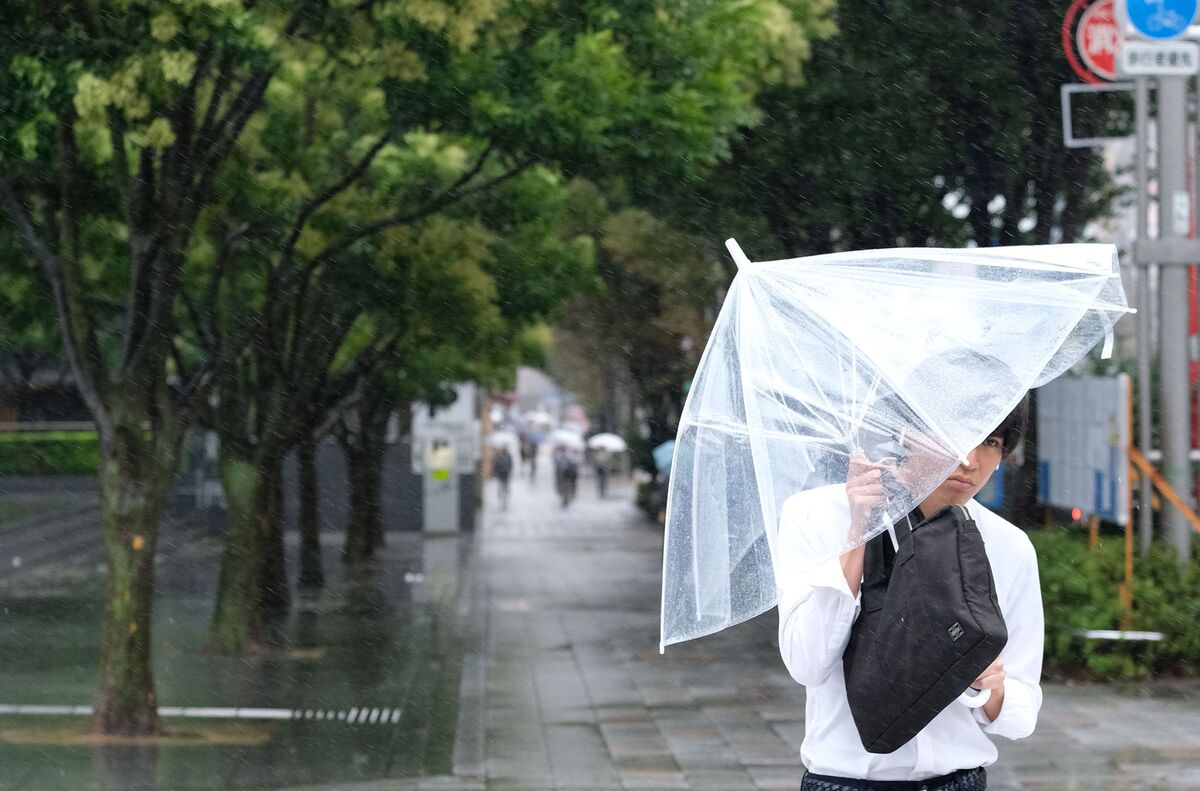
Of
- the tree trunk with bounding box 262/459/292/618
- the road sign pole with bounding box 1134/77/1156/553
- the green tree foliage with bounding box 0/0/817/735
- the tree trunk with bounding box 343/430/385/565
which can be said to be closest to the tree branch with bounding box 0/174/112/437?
the green tree foliage with bounding box 0/0/817/735

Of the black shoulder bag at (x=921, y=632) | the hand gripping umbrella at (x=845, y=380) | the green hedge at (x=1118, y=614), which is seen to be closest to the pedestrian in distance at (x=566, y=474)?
the green hedge at (x=1118, y=614)

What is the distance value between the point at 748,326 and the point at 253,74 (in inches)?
334

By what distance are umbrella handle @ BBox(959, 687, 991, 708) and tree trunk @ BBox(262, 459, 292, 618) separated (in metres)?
15.2

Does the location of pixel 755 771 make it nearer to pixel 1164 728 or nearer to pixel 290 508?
pixel 1164 728

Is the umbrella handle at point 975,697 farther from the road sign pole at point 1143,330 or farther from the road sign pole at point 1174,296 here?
the road sign pole at point 1174,296

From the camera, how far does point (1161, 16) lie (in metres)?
11.1

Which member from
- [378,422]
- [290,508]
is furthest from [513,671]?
[290,508]

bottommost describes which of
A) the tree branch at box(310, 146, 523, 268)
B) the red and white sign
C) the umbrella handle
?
the umbrella handle

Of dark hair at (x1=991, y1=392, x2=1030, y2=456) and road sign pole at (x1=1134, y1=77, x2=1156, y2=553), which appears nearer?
dark hair at (x1=991, y1=392, x2=1030, y2=456)

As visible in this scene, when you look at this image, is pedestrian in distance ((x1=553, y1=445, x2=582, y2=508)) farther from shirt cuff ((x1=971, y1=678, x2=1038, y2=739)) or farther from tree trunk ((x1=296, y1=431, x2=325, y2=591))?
shirt cuff ((x1=971, y1=678, x2=1038, y2=739))

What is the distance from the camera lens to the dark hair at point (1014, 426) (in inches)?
120

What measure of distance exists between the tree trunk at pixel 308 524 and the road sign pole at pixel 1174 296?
12.9m

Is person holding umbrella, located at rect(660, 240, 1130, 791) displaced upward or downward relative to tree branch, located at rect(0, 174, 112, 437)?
downward

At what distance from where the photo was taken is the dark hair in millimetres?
3051
